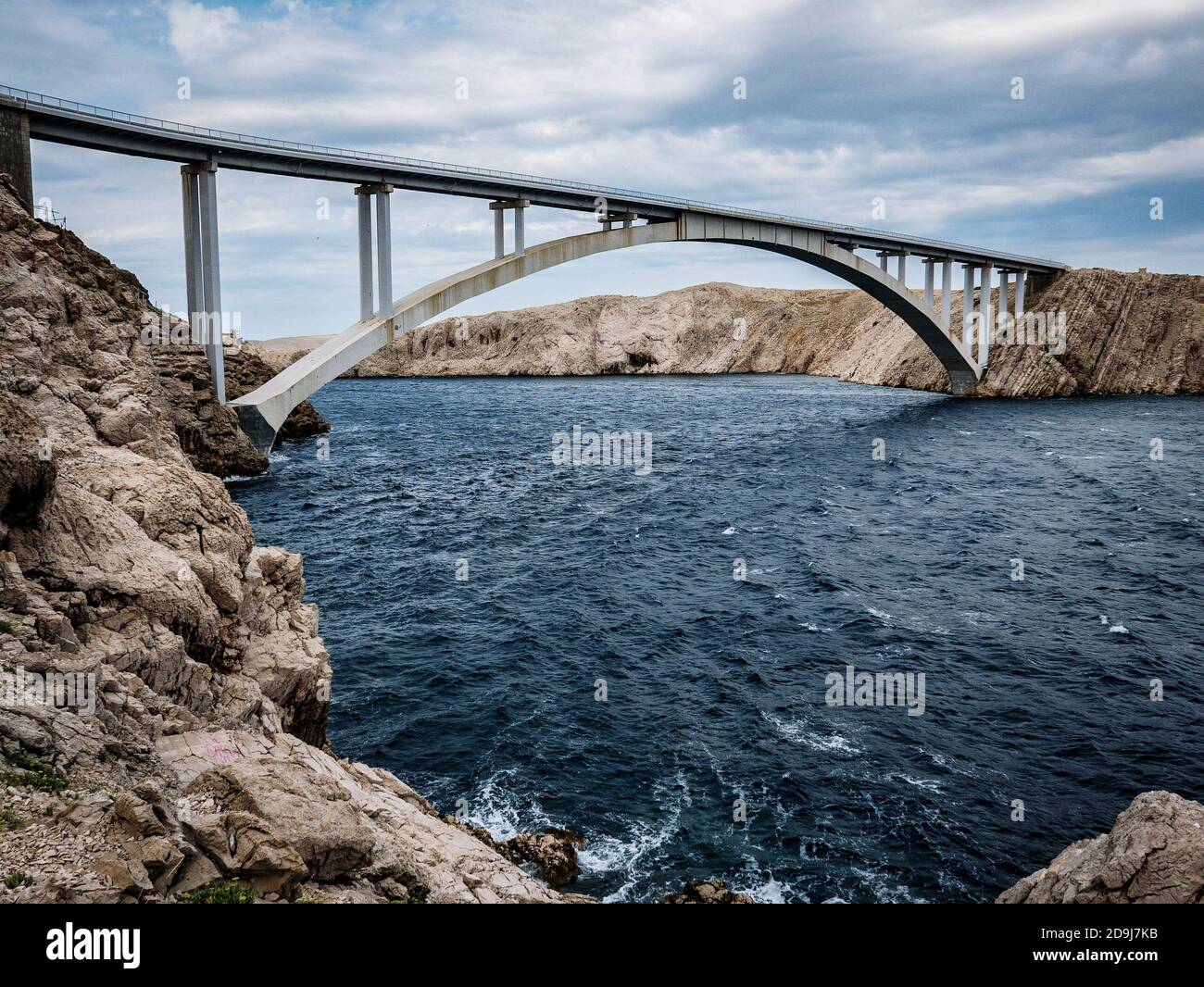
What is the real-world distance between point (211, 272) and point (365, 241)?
26.5 feet

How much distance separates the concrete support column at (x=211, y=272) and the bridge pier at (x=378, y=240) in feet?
24.1

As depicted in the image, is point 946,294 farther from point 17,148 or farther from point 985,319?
point 17,148

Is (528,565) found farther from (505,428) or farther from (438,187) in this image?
(505,428)

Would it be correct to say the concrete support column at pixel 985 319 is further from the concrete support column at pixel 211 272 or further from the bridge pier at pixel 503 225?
the concrete support column at pixel 211 272

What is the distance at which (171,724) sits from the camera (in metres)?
9.66

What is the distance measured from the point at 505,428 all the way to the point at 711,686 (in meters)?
54.8

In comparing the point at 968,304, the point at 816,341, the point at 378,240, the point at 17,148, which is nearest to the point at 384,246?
the point at 378,240

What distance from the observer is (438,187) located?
46844mm

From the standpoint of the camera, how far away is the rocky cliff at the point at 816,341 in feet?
281

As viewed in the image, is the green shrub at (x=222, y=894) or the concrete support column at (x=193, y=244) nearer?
the green shrub at (x=222, y=894)

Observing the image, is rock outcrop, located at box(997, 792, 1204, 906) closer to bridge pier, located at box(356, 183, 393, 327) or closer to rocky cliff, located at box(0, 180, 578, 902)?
rocky cliff, located at box(0, 180, 578, 902)

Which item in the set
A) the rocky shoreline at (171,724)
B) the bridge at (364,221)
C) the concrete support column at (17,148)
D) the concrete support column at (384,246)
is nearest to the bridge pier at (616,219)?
the bridge at (364,221)

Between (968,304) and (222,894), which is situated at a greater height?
(968,304)
